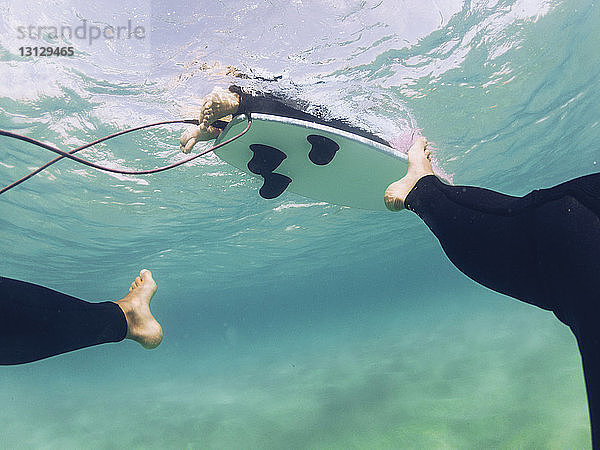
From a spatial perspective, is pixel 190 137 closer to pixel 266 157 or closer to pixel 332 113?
pixel 266 157

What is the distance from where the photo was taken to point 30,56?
809 cm

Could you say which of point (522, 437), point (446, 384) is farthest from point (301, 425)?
point (522, 437)

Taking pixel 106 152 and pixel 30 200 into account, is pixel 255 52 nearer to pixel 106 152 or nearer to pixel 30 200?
pixel 106 152

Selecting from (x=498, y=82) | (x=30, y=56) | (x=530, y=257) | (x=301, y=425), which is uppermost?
(x=498, y=82)

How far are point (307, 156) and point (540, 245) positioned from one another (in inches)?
152

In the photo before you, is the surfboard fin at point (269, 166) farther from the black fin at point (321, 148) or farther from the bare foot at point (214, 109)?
the bare foot at point (214, 109)

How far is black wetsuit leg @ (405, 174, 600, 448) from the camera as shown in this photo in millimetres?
1466

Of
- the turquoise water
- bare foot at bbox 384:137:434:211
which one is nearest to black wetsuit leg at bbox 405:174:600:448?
bare foot at bbox 384:137:434:211

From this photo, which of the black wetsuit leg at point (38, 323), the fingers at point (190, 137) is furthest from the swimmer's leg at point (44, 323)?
the fingers at point (190, 137)

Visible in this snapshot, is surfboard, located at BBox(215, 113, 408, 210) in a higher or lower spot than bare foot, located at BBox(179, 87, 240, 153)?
lower

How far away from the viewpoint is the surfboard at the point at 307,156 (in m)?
4.74

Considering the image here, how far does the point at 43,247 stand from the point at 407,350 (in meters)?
23.1

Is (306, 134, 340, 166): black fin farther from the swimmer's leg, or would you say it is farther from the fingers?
the swimmer's leg

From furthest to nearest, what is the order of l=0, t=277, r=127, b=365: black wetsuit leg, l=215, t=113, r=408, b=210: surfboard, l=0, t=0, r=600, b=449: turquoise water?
l=0, t=0, r=600, b=449: turquoise water
l=215, t=113, r=408, b=210: surfboard
l=0, t=277, r=127, b=365: black wetsuit leg
